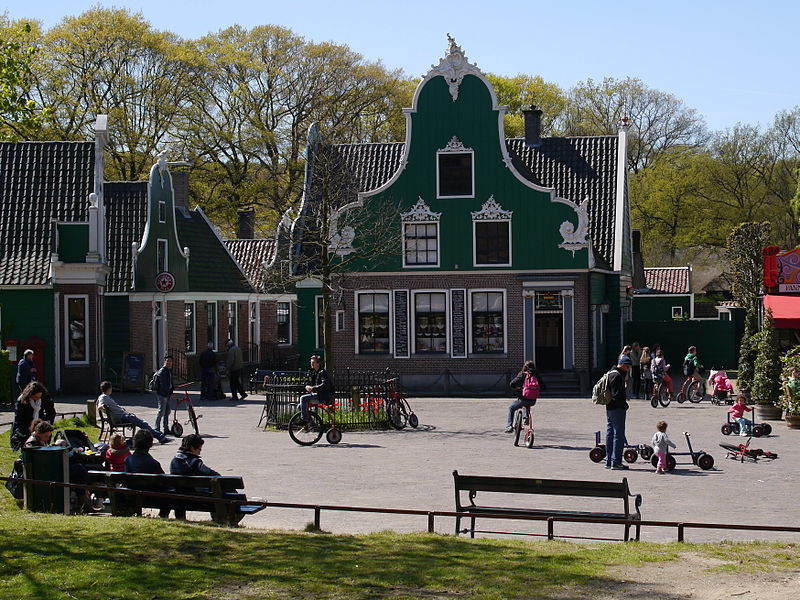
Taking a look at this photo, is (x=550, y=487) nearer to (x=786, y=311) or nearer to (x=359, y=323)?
(x=786, y=311)

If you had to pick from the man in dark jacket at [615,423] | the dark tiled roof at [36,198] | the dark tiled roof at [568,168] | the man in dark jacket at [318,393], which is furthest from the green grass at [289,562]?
the dark tiled roof at [568,168]

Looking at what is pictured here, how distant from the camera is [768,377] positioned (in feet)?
92.7

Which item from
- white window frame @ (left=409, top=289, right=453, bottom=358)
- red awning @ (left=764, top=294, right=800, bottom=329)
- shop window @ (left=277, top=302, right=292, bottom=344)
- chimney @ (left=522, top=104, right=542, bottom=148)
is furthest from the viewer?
shop window @ (left=277, top=302, right=292, bottom=344)

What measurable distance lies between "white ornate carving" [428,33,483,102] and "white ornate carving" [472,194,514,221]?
3.60m

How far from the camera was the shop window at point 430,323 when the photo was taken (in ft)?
A: 127

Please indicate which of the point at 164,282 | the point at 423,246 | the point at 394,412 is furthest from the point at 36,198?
the point at 394,412

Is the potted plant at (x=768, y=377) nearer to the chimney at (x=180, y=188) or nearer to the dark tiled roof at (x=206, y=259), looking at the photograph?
the dark tiled roof at (x=206, y=259)

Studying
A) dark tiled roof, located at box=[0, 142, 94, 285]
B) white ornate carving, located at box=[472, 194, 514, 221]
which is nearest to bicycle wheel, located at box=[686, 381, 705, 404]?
white ornate carving, located at box=[472, 194, 514, 221]

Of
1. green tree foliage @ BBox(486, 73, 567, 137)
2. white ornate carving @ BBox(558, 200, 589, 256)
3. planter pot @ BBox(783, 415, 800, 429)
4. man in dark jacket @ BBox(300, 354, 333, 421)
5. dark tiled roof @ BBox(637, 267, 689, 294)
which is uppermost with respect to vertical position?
green tree foliage @ BBox(486, 73, 567, 137)

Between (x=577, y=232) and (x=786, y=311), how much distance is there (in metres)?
10.3

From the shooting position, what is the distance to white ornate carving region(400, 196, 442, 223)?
128ft

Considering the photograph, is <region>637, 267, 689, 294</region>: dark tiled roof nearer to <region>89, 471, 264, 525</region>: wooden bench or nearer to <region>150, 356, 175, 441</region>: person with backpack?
<region>150, 356, 175, 441</region>: person with backpack

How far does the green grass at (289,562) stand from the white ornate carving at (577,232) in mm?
25889

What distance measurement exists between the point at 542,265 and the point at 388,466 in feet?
62.8
